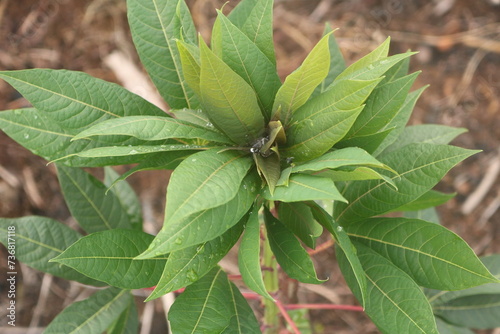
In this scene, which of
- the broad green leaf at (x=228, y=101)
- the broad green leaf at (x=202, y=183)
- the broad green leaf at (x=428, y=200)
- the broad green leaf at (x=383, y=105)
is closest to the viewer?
the broad green leaf at (x=202, y=183)

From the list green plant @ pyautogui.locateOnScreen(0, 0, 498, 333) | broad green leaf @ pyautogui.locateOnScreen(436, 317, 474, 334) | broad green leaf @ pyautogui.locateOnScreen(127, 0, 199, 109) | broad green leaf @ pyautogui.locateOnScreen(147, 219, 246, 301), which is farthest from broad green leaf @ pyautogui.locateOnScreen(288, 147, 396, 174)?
broad green leaf @ pyautogui.locateOnScreen(436, 317, 474, 334)

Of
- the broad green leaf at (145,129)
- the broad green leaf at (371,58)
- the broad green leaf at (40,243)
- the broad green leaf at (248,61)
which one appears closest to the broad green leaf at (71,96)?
the broad green leaf at (145,129)

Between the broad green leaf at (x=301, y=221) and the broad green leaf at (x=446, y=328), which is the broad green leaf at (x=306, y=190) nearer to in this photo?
the broad green leaf at (x=301, y=221)

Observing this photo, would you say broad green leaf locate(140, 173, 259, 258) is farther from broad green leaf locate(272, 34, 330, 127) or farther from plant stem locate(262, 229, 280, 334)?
plant stem locate(262, 229, 280, 334)

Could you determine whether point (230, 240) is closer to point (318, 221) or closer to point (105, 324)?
point (318, 221)

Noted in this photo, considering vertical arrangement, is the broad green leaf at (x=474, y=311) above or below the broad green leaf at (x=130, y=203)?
below

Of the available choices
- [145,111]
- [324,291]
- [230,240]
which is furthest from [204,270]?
[324,291]
